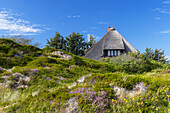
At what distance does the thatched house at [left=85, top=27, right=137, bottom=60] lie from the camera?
89.9 ft

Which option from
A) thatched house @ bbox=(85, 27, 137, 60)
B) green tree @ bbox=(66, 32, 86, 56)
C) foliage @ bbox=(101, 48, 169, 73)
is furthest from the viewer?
green tree @ bbox=(66, 32, 86, 56)

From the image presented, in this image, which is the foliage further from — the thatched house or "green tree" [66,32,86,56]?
"green tree" [66,32,86,56]

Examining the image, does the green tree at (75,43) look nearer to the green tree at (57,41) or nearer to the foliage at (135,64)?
the green tree at (57,41)

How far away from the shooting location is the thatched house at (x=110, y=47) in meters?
27.4

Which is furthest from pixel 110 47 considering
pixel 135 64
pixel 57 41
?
pixel 57 41

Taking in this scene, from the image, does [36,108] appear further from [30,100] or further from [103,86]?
[103,86]

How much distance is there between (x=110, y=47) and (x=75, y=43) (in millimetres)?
12113

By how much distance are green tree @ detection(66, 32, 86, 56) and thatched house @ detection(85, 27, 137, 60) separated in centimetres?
901

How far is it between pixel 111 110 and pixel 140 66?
15180 mm

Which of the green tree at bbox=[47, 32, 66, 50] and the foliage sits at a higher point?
the green tree at bbox=[47, 32, 66, 50]

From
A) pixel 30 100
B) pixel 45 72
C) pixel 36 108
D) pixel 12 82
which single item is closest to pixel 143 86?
pixel 36 108

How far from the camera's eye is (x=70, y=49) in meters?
36.5

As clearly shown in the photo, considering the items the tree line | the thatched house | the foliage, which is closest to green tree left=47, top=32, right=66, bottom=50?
the tree line

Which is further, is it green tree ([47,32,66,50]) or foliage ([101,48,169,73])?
green tree ([47,32,66,50])
